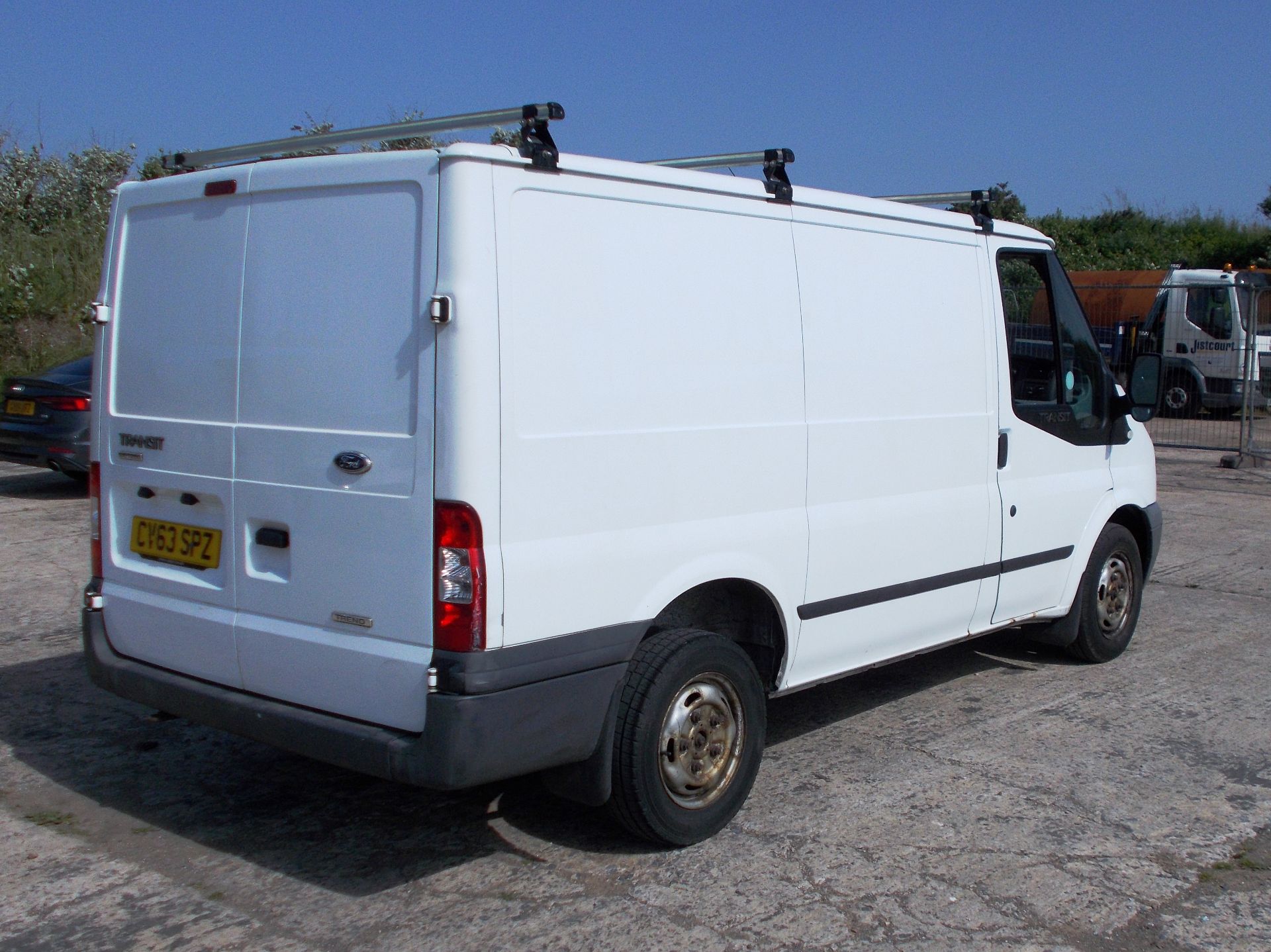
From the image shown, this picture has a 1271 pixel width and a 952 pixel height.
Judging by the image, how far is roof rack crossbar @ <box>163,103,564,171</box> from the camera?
3.54 metres

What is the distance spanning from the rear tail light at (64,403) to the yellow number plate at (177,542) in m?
8.30

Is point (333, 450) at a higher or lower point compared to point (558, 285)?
lower

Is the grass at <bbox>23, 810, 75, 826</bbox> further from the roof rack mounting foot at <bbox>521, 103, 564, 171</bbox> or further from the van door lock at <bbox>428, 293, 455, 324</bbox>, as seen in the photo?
the roof rack mounting foot at <bbox>521, 103, 564, 171</bbox>

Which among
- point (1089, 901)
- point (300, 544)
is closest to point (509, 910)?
point (300, 544)

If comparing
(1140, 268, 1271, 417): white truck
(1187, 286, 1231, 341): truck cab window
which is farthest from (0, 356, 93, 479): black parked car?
(1187, 286, 1231, 341): truck cab window

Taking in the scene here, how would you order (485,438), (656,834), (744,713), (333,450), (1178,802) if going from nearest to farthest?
(485,438), (333,450), (656,834), (744,713), (1178,802)

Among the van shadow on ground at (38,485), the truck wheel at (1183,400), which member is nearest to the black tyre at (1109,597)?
the van shadow on ground at (38,485)

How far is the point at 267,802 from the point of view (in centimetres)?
452

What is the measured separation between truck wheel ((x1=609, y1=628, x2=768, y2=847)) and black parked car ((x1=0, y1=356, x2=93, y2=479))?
932cm

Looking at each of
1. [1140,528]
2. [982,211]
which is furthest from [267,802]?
[1140,528]

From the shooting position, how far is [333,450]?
365 centimetres

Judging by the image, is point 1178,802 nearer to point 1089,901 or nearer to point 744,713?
point 1089,901

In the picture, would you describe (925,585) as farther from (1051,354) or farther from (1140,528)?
(1140,528)

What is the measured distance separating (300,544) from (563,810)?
4.74ft
